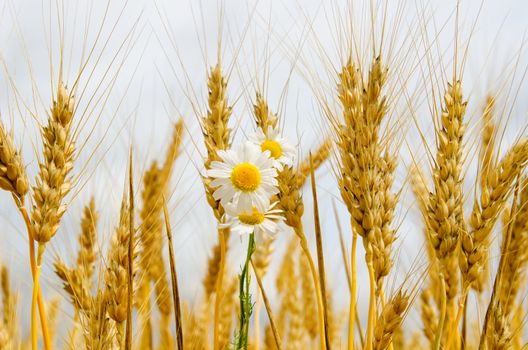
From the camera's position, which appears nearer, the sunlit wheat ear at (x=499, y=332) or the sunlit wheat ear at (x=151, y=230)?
the sunlit wheat ear at (x=499, y=332)

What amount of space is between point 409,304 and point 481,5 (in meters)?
1.04

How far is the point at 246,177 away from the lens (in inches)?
73.0

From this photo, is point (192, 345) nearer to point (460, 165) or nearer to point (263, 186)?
point (263, 186)

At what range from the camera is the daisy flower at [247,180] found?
1.88 meters

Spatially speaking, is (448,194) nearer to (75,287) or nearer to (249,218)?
(249,218)

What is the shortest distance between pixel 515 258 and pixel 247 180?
1431mm

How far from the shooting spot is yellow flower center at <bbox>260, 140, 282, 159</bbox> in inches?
80.5

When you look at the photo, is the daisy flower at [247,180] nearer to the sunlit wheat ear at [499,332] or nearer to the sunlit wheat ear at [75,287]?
the sunlit wheat ear at [75,287]

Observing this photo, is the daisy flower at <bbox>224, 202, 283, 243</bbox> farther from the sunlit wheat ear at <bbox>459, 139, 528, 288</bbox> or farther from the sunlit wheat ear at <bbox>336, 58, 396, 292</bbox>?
the sunlit wheat ear at <bbox>459, 139, 528, 288</bbox>

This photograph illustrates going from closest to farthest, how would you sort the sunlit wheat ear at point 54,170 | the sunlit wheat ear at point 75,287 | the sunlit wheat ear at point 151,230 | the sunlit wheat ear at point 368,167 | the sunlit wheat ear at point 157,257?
the sunlit wheat ear at point 54,170 → the sunlit wheat ear at point 368,167 → the sunlit wheat ear at point 75,287 → the sunlit wheat ear at point 151,230 → the sunlit wheat ear at point 157,257

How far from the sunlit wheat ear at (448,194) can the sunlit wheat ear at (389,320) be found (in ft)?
0.57

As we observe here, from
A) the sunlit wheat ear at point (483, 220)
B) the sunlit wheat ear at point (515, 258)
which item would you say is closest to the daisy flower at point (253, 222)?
the sunlit wheat ear at point (483, 220)

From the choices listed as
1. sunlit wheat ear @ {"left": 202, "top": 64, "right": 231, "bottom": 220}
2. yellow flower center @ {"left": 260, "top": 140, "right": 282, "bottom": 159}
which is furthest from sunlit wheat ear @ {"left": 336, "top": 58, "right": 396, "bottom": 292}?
sunlit wheat ear @ {"left": 202, "top": 64, "right": 231, "bottom": 220}

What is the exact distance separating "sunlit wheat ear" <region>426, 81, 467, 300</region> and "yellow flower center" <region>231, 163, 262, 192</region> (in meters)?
0.54
